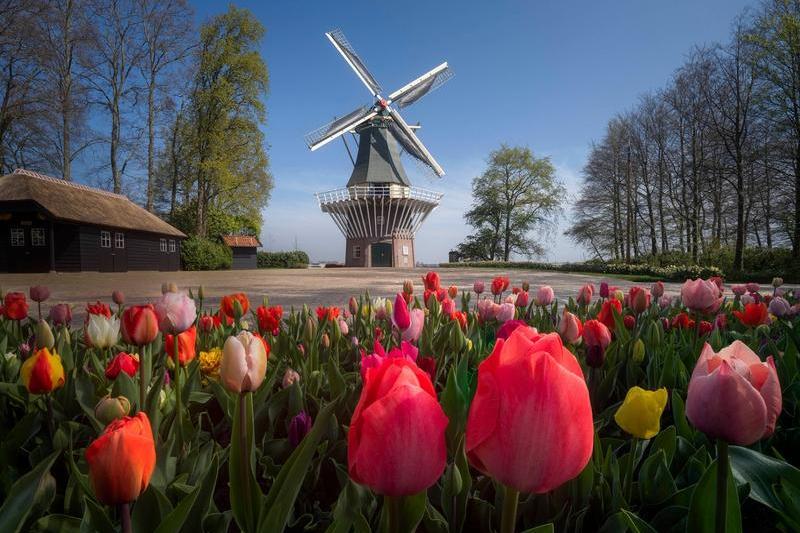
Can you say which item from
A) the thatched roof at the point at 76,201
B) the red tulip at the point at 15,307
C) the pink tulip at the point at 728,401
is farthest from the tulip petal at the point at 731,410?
the thatched roof at the point at 76,201

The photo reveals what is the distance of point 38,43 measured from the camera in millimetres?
16859

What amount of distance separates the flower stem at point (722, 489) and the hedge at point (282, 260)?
35660mm

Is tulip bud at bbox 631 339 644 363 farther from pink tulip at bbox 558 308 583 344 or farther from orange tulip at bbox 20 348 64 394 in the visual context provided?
orange tulip at bbox 20 348 64 394

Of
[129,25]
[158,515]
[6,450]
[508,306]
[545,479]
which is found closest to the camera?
[545,479]

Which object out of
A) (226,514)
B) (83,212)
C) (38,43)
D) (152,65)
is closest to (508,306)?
(226,514)

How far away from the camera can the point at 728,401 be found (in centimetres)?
64

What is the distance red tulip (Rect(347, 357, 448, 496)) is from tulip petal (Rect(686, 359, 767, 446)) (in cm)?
39

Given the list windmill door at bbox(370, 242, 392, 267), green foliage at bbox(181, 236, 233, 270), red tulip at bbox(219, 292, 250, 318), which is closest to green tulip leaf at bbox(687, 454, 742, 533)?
red tulip at bbox(219, 292, 250, 318)

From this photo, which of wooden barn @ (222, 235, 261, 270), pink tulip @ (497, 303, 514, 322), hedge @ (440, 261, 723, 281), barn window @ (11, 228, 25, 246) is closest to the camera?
pink tulip @ (497, 303, 514, 322)

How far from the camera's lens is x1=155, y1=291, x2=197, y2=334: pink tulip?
4.05ft

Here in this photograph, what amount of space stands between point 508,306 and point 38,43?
21.4m

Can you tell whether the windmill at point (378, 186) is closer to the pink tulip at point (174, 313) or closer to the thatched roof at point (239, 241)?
the thatched roof at point (239, 241)

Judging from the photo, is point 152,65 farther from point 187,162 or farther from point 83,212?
point 83,212

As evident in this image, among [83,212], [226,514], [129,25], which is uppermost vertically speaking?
[129,25]
